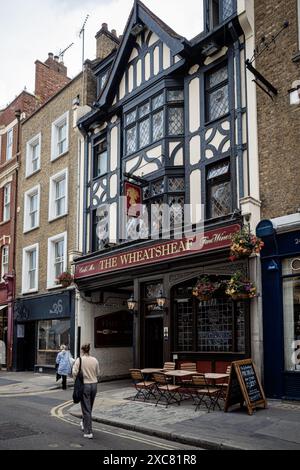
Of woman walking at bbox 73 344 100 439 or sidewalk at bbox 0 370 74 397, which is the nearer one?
woman walking at bbox 73 344 100 439

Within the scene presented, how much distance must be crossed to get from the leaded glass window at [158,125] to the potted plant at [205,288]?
17.8ft

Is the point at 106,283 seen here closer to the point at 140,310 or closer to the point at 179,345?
the point at 140,310

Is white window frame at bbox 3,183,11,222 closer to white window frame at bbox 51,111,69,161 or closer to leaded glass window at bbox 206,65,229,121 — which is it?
white window frame at bbox 51,111,69,161

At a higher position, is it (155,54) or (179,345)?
(155,54)

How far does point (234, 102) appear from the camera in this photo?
46.6 ft

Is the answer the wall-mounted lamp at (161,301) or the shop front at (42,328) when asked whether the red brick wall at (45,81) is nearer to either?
the shop front at (42,328)

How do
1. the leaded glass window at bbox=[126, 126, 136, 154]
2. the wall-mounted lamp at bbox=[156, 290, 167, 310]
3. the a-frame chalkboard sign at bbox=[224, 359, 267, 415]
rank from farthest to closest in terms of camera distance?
the leaded glass window at bbox=[126, 126, 136, 154], the wall-mounted lamp at bbox=[156, 290, 167, 310], the a-frame chalkboard sign at bbox=[224, 359, 267, 415]

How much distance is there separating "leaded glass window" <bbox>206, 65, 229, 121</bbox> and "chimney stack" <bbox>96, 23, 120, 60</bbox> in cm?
847

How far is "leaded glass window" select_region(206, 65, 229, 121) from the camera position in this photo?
14758 mm

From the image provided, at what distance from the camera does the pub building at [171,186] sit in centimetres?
1372

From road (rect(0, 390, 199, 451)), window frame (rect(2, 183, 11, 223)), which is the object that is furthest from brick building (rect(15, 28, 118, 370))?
road (rect(0, 390, 199, 451))

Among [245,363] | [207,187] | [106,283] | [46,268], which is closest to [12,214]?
[46,268]
